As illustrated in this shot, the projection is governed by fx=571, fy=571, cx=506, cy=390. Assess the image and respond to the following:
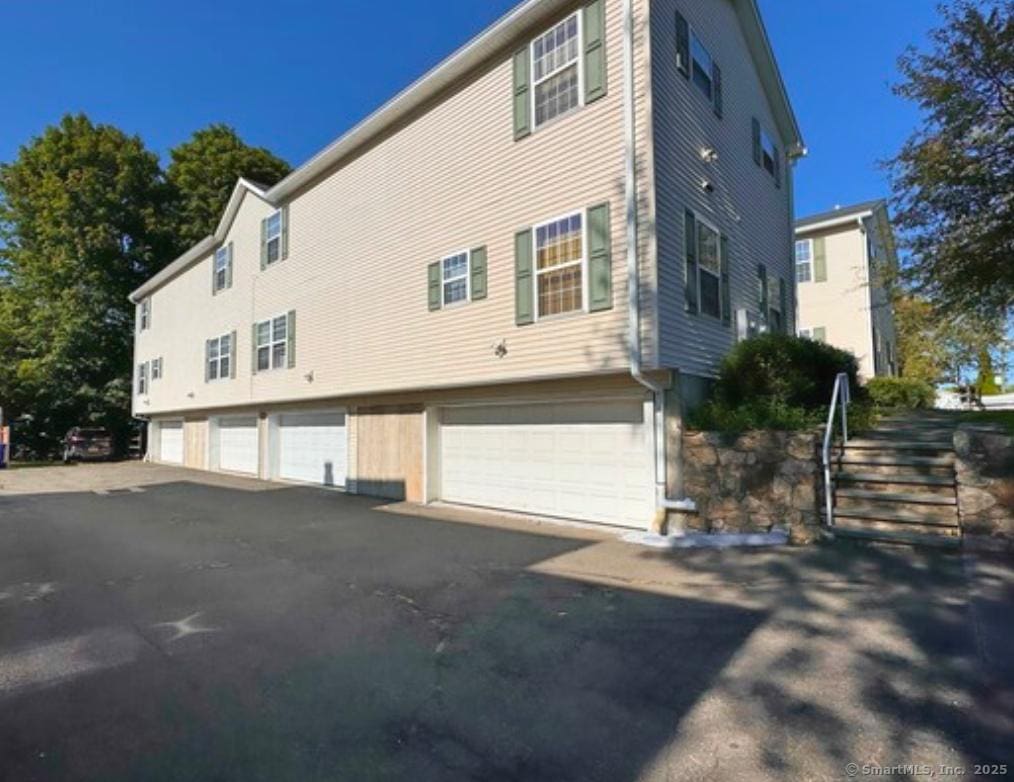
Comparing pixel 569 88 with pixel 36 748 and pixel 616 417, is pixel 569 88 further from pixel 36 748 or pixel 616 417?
pixel 36 748

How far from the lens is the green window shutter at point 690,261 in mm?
8669

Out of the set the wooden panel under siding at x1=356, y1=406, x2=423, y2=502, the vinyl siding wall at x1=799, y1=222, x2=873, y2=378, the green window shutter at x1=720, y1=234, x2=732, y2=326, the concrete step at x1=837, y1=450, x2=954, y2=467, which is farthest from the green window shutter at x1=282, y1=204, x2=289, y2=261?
the vinyl siding wall at x1=799, y1=222, x2=873, y2=378

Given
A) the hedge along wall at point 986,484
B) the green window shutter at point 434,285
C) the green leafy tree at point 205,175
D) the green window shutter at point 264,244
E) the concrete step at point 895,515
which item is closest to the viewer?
the hedge along wall at point 986,484

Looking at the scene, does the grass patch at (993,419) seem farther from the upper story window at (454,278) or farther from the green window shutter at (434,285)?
the green window shutter at (434,285)

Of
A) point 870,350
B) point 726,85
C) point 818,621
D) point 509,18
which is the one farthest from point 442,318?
point 870,350

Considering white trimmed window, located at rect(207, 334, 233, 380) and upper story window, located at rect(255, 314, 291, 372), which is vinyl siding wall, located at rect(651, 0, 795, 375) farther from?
white trimmed window, located at rect(207, 334, 233, 380)

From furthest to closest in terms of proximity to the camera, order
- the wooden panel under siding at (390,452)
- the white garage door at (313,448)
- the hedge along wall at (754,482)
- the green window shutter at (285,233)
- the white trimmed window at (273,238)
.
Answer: the white trimmed window at (273,238) → the green window shutter at (285,233) → the white garage door at (313,448) → the wooden panel under siding at (390,452) → the hedge along wall at (754,482)

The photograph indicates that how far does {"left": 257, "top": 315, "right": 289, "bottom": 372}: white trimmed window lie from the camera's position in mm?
15211

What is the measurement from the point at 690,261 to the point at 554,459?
12.6ft

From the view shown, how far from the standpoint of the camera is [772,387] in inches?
330

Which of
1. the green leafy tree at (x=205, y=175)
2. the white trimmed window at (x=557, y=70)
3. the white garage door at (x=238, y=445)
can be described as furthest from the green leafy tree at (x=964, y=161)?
the green leafy tree at (x=205, y=175)

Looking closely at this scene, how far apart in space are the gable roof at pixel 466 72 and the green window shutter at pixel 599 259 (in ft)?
11.4

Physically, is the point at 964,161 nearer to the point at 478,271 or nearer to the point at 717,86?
the point at 717,86

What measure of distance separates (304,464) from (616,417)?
1047cm
